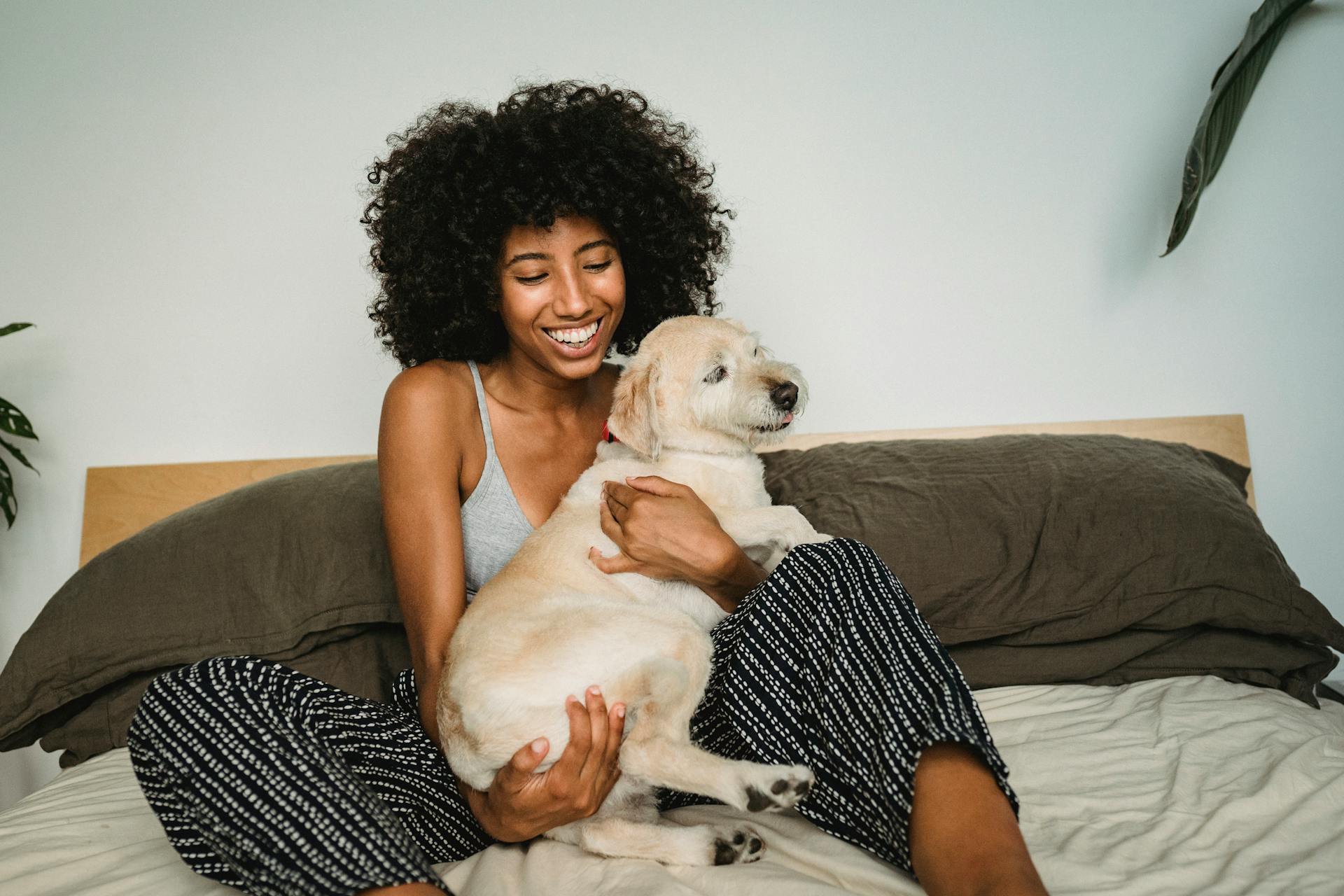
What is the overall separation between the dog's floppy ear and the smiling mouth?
12 cm

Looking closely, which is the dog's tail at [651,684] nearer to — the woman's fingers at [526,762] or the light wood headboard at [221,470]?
the woman's fingers at [526,762]

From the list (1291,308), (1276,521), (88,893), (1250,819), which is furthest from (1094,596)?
(88,893)

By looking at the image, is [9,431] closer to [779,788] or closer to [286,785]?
[286,785]

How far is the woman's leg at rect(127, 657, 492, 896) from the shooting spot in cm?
121

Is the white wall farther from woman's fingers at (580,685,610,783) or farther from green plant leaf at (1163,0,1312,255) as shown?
woman's fingers at (580,685,610,783)

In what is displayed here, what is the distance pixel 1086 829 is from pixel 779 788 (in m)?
0.52

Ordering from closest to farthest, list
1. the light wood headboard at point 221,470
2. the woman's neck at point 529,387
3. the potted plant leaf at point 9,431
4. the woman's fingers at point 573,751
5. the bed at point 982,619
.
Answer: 1. the woman's fingers at point 573,751
2. the bed at point 982,619
3. the woman's neck at point 529,387
4. the potted plant leaf at point 9,431
5. the light wood headboard at point 221,470

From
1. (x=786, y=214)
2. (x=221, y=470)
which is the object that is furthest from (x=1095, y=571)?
(x=221, y=470)

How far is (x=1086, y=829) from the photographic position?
1432mm

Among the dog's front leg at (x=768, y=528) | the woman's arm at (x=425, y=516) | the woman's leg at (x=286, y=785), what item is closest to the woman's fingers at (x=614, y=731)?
the woman's leg at (x=286, y=785)

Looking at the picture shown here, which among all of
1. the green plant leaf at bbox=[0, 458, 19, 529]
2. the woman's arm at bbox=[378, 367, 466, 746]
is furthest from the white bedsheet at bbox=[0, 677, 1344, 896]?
the green plant leaf at bbox=[0, 458, 19, 529]

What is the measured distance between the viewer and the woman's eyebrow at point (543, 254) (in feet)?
6.53

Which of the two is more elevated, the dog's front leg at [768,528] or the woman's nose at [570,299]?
the woman's nose at [570,299]

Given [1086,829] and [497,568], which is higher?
[497,568]
